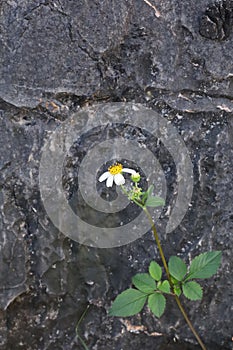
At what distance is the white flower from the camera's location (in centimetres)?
147

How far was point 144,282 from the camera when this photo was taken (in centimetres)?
149

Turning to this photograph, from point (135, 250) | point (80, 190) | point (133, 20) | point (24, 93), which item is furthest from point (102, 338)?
point (133, 20)

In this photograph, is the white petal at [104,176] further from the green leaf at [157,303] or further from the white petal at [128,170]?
the green leaf at [157,303]

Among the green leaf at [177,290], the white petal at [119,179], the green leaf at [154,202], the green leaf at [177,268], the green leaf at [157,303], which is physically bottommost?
the green leaf at [157,303]

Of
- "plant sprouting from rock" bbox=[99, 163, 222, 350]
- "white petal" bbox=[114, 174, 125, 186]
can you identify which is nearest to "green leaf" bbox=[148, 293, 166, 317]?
"plant sprouting from rock" bbox=[99, 163, 222, 350]

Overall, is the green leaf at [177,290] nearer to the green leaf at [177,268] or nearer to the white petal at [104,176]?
the green leaf at [177,268]

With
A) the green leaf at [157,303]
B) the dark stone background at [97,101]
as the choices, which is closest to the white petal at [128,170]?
the dark stone background at [97,101]

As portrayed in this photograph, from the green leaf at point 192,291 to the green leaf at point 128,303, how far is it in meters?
0.09

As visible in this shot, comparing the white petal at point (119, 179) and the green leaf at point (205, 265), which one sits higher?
the white petal at point (119, 179)

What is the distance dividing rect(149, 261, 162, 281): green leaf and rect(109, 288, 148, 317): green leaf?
0.18ft

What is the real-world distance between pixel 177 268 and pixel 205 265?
0.22 feet

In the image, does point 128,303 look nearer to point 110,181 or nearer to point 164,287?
→ point 164,287

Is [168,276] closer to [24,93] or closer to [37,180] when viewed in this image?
[37,180]

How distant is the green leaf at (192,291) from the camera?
1.45 meters
